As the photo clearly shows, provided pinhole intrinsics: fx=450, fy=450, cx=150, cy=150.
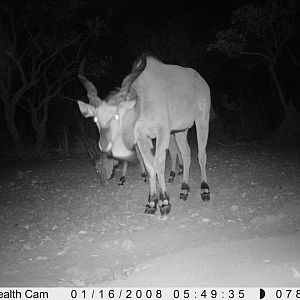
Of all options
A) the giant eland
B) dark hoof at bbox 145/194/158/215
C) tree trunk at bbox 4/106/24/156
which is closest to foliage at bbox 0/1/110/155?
tree trunk at bbox 4/106/24/156

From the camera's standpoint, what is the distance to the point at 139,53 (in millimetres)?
24016

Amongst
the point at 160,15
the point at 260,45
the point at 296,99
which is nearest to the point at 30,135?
the point at 160,15

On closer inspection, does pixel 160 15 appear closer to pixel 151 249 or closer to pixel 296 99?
pixel 296 99

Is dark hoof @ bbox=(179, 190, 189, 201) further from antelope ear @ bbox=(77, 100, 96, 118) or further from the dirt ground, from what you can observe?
antelope ear @ bbox=(77, 100, 96, 118)

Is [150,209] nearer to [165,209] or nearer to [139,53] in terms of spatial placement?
[165,209]

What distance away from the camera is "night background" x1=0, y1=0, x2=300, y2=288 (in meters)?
5.01

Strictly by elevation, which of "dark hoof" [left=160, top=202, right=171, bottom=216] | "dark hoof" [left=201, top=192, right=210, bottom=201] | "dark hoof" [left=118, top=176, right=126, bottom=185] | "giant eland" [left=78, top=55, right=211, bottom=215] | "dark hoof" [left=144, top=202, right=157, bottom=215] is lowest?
"dark hoof" [left=118, top=176, right=126, bottom=185]

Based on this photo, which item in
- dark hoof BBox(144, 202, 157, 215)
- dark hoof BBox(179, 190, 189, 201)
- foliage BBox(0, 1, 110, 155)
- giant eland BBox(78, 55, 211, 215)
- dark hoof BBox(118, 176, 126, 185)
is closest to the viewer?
giant eland BBox(78, 55, 211, 215)

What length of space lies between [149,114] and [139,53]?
17262 millimetres

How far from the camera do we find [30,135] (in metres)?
25.4

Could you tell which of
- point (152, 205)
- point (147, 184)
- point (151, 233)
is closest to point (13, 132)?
point (147, 184)

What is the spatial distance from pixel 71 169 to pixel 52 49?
9.64 m

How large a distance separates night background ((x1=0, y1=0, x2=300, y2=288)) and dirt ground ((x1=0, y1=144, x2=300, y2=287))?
0.02 metres

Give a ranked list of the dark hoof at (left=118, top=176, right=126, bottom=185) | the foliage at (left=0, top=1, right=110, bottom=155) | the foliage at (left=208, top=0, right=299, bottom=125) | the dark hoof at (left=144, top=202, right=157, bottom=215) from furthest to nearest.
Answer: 1. the foliage at (left=208, top=0, right=299, bottom=125)
2. the foliage at (left=0, top=1, right=110, bottom=155)
3. the dark hoof at (left=118, top=176, right=126, bottom=185)
4. the dark hoof at (left=144, top=202, right=157, bottom=215)
